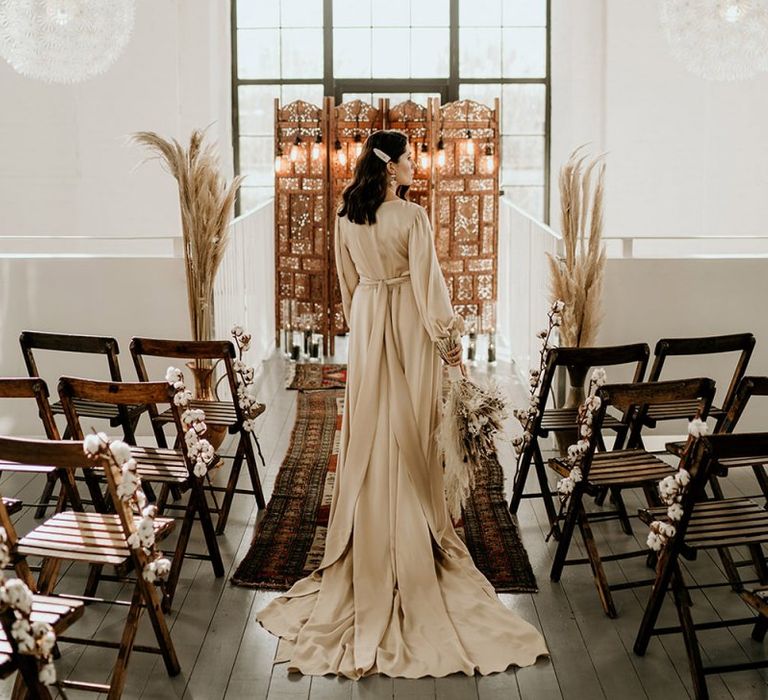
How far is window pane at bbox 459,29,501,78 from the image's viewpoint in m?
11.1

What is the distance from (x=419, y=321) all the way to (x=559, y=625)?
1282 millimetres

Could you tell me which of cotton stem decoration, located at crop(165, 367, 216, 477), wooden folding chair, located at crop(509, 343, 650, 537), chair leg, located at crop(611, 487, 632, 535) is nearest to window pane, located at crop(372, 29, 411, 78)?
wooden folding chair, located at crop(509, 343, 650, 537)

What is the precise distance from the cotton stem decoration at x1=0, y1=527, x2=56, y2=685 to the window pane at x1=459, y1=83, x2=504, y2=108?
895 centimetres

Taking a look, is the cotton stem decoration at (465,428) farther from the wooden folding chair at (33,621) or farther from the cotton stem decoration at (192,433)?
the wooden folding chair at (33,621)

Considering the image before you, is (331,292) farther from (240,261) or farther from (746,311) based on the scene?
(746,311)

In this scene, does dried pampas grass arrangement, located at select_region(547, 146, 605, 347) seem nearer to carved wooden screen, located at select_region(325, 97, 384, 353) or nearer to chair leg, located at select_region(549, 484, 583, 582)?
chair leg, located at select_region(549, 484, 583, 582)

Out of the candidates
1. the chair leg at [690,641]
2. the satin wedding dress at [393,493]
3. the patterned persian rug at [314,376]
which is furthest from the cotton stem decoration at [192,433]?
the patterned persian rug at [314,376]

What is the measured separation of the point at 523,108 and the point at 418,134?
2169 mm

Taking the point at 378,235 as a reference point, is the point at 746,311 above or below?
below

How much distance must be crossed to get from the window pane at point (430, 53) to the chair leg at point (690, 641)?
8239 mm

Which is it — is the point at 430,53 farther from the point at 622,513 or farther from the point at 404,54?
the point at 622,513

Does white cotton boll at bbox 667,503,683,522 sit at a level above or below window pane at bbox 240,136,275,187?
below

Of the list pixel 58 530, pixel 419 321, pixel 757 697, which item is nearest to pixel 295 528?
pixel 419 321

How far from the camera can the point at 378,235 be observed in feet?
14.1
